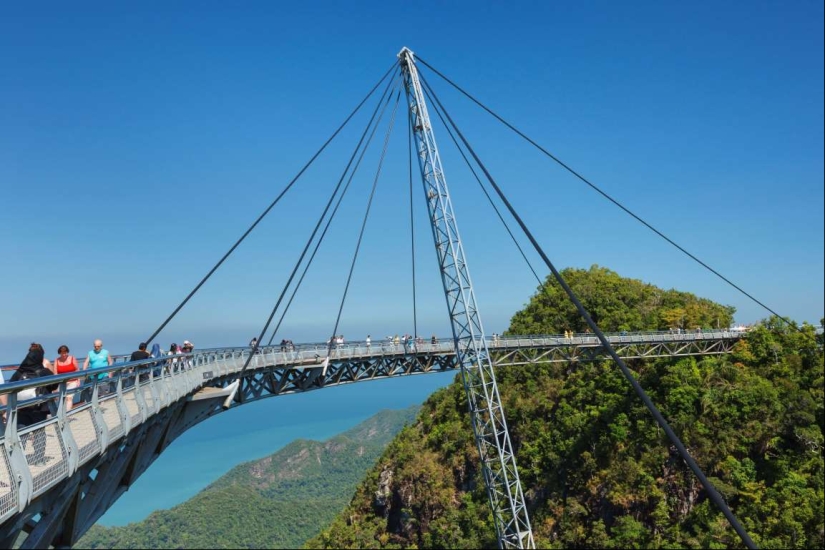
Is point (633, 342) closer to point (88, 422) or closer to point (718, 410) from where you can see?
point (718, 410)

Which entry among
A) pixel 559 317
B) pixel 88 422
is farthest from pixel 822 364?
pixel 88 422

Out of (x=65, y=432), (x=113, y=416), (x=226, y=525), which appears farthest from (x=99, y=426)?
(x=226, y=525)

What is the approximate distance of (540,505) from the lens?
132 ft

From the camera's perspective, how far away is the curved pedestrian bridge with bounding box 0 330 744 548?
15.6ft

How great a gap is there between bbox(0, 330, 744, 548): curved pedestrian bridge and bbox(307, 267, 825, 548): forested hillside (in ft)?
60.0

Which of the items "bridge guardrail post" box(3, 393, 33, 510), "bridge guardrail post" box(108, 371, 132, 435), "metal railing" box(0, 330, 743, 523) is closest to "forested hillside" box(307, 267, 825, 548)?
"metal railing" box(0, 330, 743, 523)

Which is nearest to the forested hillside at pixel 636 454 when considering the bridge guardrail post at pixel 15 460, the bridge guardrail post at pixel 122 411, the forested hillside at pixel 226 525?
the bridge guardrail post at pixel 122 411

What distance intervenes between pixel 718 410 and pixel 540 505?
15.2 meters

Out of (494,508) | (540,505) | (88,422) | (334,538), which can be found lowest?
(334,538)

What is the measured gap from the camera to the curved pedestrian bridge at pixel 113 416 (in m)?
4.77

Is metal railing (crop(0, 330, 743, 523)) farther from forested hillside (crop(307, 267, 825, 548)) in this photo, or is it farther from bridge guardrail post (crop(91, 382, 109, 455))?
forested hillside (crop(307, 267, 825, 548))

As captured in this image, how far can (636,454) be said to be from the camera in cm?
3509

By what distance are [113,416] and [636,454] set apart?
114ft

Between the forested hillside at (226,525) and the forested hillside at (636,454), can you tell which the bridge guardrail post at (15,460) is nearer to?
the forested hillside at (636,454)
